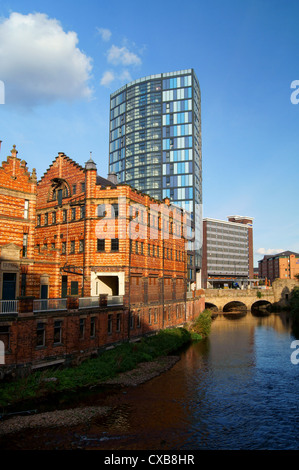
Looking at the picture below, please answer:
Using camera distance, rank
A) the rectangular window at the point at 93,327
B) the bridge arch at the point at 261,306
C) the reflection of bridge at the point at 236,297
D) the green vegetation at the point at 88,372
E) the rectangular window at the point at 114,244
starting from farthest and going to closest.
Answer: the bridge arch at the point at 261,306 → the reflection of bridge at the point at 236,297 → the rectangular window at the point at 114,244 → the rectangular window at the point at 93,327 → the green vegetation at the point at 88,372

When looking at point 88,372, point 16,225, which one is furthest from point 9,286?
point 88,372

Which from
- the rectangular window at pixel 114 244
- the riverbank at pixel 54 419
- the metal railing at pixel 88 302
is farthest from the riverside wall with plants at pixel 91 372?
the rectangular window at pixel 114 244

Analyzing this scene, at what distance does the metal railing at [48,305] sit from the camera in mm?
27383

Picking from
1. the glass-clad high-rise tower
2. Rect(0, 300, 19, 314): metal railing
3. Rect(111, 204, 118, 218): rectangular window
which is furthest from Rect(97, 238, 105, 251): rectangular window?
the glass-clad high-rise tower

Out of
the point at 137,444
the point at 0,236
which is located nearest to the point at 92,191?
the point at 0,236

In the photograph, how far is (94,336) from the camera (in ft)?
109

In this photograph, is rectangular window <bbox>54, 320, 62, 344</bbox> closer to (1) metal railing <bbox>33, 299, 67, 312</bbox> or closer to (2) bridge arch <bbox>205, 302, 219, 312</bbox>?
(1) metal railing <bbox>33, 299, 67, 312</bbox>

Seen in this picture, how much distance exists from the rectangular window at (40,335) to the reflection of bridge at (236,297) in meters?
73.0

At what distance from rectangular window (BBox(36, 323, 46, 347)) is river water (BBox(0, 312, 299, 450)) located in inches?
212

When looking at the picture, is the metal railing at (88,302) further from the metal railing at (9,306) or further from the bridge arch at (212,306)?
the bridge arch at (212,306)

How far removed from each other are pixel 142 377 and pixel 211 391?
19.4 feet

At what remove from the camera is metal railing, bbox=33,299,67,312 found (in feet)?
89.8

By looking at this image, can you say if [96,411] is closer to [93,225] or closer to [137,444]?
[137,444]

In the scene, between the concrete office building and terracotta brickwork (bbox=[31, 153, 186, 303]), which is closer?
terracotta brickwork (bbox=[31, 153, 186, 303])
